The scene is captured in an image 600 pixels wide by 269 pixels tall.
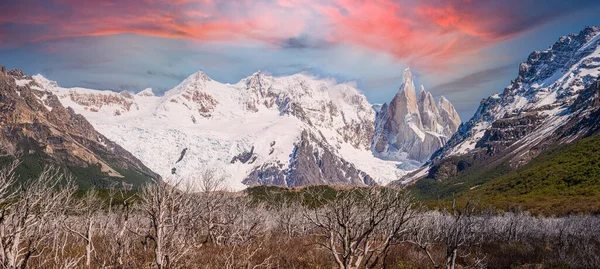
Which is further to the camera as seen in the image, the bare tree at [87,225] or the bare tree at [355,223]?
the bare tree at [87,225]

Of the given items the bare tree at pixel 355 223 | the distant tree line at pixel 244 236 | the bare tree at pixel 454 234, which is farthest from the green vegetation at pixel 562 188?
the bare tree at pixel 355 223

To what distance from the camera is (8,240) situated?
11.1 m

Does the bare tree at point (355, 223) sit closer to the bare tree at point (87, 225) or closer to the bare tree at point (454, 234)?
the bare tree at point (454, 234)

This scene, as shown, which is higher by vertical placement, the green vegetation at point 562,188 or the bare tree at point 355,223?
the bare tree at point 355,223

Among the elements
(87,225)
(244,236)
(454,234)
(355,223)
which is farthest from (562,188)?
(87,225)

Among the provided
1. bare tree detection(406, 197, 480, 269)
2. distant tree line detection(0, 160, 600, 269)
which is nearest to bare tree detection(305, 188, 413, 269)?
distant tree line detection(0, 160, 600, 269)

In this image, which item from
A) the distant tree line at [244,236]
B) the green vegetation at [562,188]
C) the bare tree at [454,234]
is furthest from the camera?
the green vegetation at [562,188]

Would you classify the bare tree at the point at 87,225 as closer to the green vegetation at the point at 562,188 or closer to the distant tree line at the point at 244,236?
the distant tree line at the point at 244,236

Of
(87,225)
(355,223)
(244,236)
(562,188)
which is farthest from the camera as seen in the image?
(562,188)

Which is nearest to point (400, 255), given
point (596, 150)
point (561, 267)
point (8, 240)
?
point (561, 267)

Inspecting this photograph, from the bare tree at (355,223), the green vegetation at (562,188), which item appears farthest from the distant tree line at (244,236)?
the green vegetation at (562,188)

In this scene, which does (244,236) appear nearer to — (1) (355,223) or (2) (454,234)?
(1) (355,223)

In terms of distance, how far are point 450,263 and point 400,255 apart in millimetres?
18363

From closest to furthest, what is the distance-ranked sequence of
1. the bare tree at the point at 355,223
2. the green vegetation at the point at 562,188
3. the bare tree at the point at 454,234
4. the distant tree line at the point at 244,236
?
the bare tree at the point at 355,223 → the distant tree line at the point at 244,236 → the bare tree at the point at 454,234 → the green vegetation at the point at 562,188
